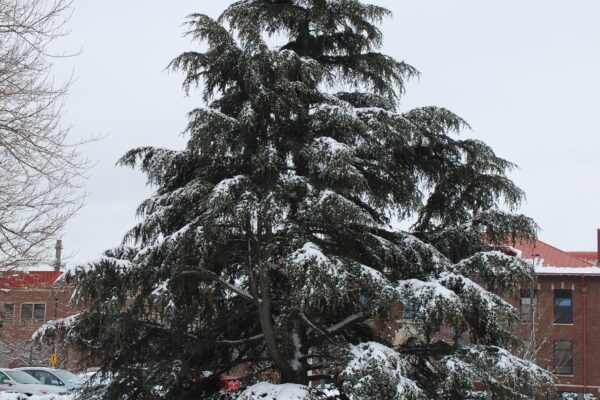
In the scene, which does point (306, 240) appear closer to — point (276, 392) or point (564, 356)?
point (276, 392)

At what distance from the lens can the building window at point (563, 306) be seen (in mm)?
38969

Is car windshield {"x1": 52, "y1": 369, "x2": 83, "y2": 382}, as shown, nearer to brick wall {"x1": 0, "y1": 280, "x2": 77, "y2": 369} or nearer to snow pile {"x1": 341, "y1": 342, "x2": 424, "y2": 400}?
brick wall {"x1": 0, "y1": 280, "x2": 77, "y2": 369}

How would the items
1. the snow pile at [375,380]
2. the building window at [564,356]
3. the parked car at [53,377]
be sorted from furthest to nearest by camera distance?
the building window at [564,356] < the parked car at [53,377] < the snow pile at [375,380]

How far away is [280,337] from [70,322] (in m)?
4.08

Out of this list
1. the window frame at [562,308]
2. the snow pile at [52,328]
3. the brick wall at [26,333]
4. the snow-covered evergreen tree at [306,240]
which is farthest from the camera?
the window frame at [562,308]

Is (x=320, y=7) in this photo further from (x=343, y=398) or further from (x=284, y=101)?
(x=343, y=398)

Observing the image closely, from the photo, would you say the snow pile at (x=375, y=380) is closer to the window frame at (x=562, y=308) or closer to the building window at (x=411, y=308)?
the building window at (x=411, y=308)

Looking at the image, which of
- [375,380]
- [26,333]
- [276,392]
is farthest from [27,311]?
[375,380]

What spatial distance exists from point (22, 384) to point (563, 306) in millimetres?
26897

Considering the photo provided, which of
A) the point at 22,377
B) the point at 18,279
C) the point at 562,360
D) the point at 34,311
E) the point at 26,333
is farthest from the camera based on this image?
the point at 34,311

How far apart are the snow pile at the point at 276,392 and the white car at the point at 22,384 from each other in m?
13.5

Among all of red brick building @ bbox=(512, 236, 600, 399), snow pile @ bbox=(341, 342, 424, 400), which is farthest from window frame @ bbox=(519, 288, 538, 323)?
snow pile @ bbox=(341, 342, 424, 400)

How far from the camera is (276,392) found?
12.7 meters

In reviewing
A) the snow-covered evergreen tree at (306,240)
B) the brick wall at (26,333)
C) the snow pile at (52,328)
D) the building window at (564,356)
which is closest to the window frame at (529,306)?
the building window at (564,356)
